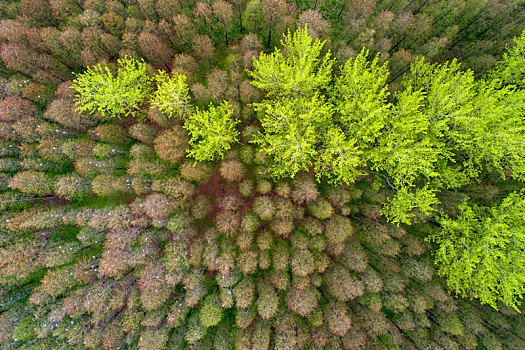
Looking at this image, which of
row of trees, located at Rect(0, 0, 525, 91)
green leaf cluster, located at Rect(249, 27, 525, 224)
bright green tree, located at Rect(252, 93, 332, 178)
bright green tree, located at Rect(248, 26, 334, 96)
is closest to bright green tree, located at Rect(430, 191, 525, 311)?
green leaf cluster, located at Rect(249, 27, 525, 224)

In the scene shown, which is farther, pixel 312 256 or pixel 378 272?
pixel 378 272

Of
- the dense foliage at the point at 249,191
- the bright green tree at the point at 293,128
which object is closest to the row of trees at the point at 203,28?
the dense foliage at the point at 249,191

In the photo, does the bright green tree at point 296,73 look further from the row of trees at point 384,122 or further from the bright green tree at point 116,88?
the bright green tree at point 116,88

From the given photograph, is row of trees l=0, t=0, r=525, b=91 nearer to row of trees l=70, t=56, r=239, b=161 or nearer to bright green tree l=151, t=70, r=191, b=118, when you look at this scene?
row of trees l=70, t=56, r=239, b=161

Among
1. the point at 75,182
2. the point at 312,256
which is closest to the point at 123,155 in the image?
the point at 75,182

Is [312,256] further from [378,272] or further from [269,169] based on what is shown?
[269,169]

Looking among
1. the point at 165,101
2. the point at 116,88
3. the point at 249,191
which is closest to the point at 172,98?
the point at 165,101
